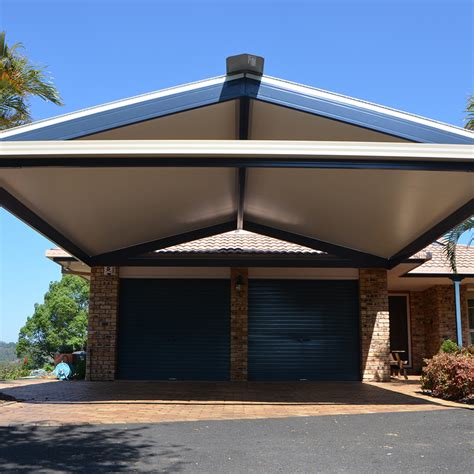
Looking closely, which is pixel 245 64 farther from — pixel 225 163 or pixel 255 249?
pixel 255 249

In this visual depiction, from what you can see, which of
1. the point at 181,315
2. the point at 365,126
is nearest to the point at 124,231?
the point at 181,315

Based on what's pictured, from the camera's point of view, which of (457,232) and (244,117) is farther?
(457,232)

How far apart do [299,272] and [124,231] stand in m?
4.55

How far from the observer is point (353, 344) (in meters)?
14.5

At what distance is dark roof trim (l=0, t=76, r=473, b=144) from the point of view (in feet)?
26.5

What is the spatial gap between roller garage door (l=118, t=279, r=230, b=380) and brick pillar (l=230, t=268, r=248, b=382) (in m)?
0.14

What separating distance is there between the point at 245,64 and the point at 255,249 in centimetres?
686

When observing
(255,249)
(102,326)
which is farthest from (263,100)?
(102,326)

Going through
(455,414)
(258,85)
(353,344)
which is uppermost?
(258,85)

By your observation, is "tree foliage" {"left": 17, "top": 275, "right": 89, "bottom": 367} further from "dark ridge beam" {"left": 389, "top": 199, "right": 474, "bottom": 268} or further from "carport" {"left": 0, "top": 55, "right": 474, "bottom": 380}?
"dark ridge beam" {"left": 389, "top": 199, "right": 474, "bottom": 268}

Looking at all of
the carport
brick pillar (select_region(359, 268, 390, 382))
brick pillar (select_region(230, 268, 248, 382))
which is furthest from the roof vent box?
brick pillar (select_region(359, 268, 390, 382))

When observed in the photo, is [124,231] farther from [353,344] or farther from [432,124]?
[432,124]

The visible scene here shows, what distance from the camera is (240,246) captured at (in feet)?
48.1

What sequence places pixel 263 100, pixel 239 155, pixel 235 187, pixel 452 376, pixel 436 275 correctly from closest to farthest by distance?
pixel 239 155 → pixel 263 100 → pixel 452 376 → pixel 235 187 → pixel 436 275
